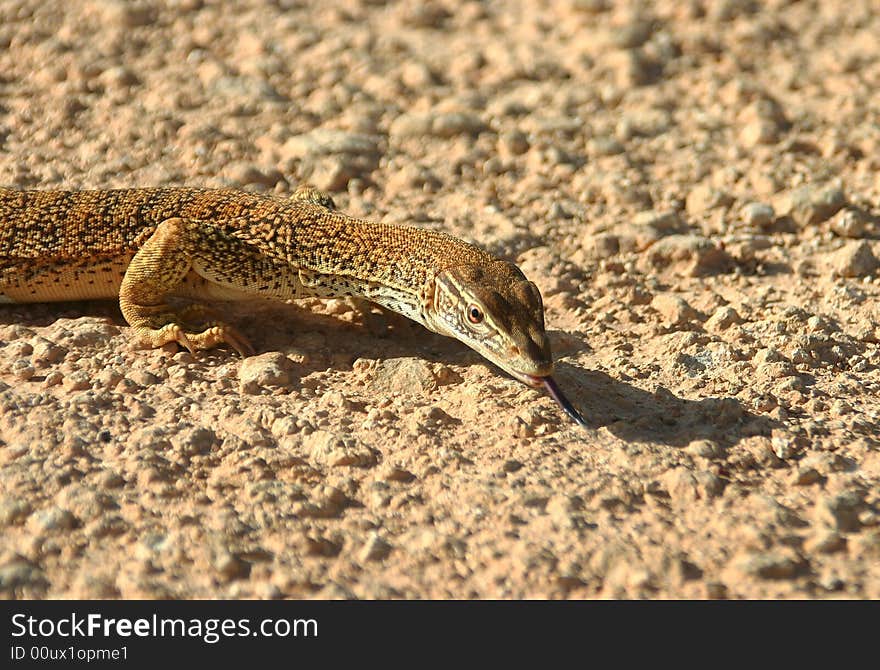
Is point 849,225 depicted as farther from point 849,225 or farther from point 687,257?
point 687,257

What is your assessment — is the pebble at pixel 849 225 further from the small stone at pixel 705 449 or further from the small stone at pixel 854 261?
the small stone at pixel 705 449

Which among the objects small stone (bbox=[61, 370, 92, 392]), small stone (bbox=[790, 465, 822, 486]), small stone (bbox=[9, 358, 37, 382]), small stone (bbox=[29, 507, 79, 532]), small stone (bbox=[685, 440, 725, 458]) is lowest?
small stone (bbox=[9, 358, 37, 382])

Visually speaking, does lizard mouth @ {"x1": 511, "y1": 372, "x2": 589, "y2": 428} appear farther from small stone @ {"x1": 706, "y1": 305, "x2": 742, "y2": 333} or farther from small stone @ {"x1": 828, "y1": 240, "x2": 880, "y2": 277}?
small stone @ {"x1": 828, "y1": 240, "x2": 880, "y2": 277}

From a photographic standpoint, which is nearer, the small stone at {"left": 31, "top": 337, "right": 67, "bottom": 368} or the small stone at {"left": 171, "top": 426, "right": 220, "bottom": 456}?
the small stone at {"left": 171, "top": 426, "right": 220, "bottom": 456}

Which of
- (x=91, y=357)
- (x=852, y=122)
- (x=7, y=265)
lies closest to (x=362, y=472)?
(x=91, y=357)

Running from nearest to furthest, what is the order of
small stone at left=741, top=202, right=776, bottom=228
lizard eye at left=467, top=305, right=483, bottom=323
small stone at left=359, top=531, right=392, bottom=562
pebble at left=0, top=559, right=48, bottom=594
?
pebble at left=0, top=559, right=48, bottom=594 < small stone at left=359, top=531, right=392, bottom=562 < lizard eye at left=467, top=305, right=483, bottom=323 < small stone at left=741, top=202, right=776, bottom=228

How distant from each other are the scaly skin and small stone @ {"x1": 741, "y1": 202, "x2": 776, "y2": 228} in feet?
9.03

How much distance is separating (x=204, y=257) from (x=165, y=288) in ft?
1.10

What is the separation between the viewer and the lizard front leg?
21.6 ft

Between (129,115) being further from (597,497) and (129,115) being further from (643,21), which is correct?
(597,497)

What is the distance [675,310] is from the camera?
708cm

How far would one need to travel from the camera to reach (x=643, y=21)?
33.7 ft

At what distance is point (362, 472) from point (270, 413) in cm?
75

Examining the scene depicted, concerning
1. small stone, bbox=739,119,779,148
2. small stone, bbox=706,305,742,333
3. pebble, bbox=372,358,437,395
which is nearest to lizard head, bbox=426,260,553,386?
pebble, bbox=372,358,437,395
